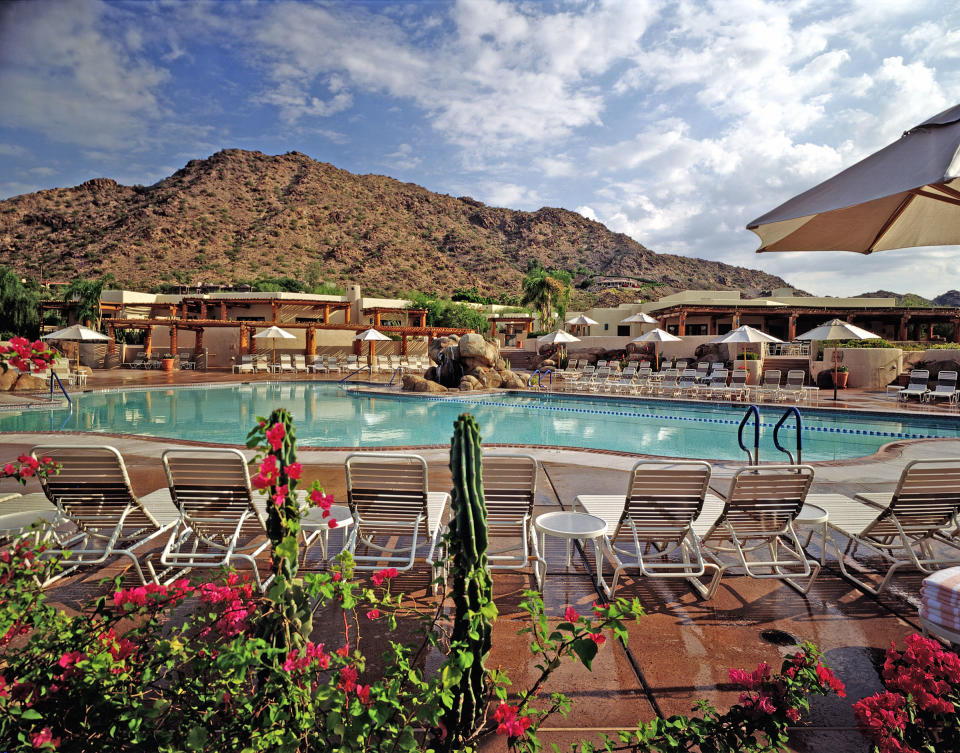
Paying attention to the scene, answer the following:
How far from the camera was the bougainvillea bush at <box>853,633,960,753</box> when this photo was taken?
1488mm

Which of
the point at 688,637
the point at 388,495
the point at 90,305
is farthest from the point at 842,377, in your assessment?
the point at 90,305

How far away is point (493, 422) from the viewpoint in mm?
12500

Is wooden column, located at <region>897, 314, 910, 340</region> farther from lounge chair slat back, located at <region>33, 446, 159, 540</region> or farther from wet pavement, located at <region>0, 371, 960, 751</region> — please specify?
lounge chair slat back, located at <region>33, 446, 159, 540</region>

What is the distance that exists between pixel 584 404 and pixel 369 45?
38.3 m

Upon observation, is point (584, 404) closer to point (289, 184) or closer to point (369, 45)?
point (369, 45)

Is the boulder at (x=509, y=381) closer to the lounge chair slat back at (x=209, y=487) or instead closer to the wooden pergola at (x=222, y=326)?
the wooden pergola at (x=222, y=326)

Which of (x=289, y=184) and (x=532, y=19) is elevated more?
(x=289, y=184)

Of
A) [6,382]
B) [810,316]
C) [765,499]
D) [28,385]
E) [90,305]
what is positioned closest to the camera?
[765,499]

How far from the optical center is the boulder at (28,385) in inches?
611

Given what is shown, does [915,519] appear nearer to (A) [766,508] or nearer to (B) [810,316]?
(A) [766,508]

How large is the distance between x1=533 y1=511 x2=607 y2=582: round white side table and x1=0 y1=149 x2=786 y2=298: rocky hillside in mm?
55217

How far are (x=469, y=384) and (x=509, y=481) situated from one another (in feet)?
47.1

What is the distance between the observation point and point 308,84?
6456 cm

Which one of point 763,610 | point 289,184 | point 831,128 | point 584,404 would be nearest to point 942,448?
point 831,128
